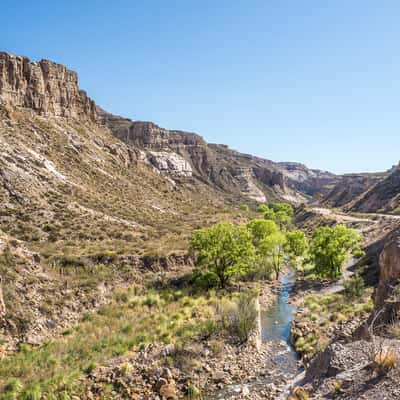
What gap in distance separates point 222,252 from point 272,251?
13238mm

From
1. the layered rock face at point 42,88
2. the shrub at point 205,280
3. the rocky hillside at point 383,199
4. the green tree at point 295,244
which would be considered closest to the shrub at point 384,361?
the shrub at point 205,280

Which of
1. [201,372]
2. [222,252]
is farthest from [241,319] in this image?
[222,252]

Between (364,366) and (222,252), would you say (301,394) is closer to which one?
(364,366)

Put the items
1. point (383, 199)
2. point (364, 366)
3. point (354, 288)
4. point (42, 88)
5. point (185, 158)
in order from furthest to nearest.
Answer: point (185, 158)
point (383, 199)
point (42, 88)
point (354, 288)
point (364, 366)

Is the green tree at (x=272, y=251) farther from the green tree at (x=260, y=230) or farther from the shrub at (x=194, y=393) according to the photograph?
the shrub at (x=194, y=393)

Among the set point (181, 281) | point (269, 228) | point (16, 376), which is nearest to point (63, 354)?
point (16, 376)

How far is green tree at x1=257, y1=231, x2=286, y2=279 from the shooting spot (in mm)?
40469

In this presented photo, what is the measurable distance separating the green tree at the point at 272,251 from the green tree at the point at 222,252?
8586 millimetres

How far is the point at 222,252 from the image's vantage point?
1216 inches

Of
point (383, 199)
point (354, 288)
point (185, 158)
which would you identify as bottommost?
point (354, 288)

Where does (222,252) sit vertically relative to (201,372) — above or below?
above

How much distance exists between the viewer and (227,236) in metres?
31.5

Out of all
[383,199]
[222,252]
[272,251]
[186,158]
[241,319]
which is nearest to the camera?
[241,319]

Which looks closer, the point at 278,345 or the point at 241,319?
the point at 241,319
